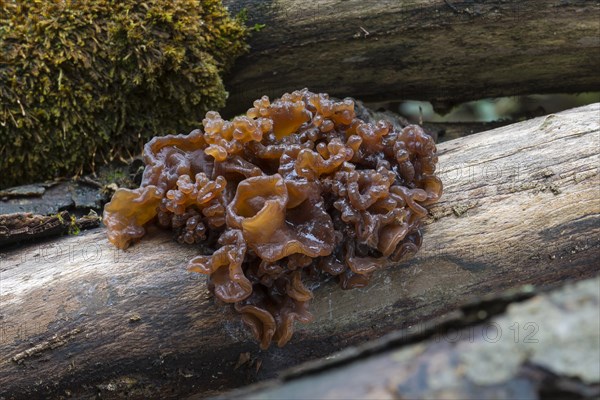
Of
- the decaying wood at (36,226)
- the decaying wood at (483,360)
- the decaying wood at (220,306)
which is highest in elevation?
the decaying wood at (483,360)

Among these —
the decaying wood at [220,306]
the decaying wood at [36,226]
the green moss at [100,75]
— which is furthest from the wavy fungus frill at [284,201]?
the green moss at [100,75]

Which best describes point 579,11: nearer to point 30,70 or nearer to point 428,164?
point 428,164

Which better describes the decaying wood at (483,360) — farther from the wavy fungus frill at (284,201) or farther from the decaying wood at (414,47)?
the decaying wood at (414,47)

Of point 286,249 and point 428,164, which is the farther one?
point 428,164

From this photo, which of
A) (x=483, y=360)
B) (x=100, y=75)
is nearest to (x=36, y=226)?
(x=100, y=75)

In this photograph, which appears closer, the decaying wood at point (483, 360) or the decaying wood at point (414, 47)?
the decaying wood at point (483, 360)

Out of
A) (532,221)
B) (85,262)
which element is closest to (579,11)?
(532,221)
